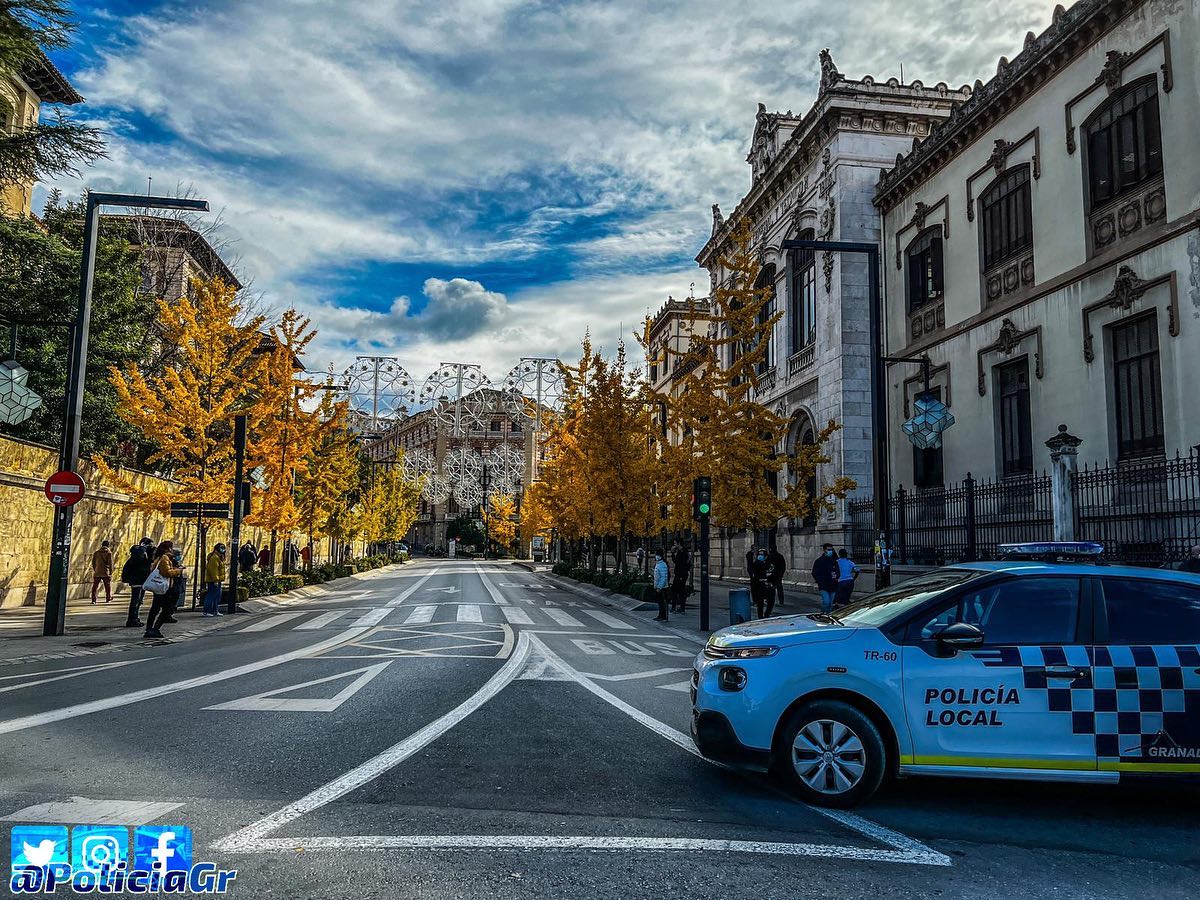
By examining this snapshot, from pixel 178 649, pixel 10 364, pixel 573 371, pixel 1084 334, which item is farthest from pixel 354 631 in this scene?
pixel 573 371

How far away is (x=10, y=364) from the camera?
19.2 metres

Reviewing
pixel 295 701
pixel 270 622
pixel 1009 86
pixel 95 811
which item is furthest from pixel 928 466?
pixel 95 811

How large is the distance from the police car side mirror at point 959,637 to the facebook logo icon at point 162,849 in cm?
447

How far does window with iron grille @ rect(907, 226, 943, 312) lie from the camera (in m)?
25.3

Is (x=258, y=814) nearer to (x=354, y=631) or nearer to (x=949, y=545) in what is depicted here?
(x=354, y=631)

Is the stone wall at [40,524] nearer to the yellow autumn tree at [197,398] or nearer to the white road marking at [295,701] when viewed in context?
the yellow autumn tree at [197,398]

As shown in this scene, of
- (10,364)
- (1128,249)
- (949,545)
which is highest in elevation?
(1128,249)

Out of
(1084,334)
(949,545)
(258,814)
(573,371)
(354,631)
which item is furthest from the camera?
(573,371)

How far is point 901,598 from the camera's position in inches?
255

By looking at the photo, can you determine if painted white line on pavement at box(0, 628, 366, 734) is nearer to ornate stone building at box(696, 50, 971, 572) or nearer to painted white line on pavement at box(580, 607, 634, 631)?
painted white line on pavement at box(580, 607, 634, 631)

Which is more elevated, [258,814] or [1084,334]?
[1084,334]

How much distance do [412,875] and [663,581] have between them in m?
17.5

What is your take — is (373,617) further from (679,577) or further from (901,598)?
(901,598)

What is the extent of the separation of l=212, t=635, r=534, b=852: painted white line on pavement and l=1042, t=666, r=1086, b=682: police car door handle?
14.6ft
